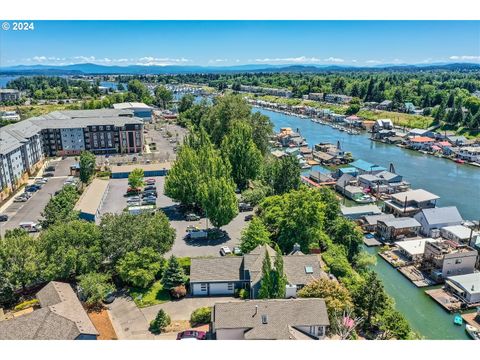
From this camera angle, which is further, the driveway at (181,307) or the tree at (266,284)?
the driveway at (181,307)

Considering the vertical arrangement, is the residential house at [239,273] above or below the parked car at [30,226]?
above

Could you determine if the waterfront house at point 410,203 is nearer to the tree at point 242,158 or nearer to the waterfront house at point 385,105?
the tree at point 242,158

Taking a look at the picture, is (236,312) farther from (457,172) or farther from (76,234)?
(457,172)

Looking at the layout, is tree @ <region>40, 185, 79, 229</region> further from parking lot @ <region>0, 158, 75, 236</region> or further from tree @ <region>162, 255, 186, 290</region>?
tree @ <region>162, 255, 186, 290</region>

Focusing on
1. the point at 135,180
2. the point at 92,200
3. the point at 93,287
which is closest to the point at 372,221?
the point at 135,180

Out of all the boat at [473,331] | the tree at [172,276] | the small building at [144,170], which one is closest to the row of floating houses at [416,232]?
the boat at [473,331]
